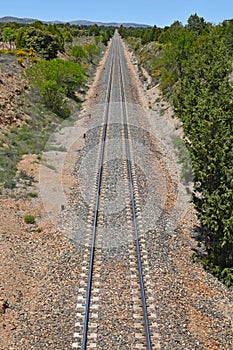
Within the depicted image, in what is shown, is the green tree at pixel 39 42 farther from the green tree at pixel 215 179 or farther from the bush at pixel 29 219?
the green tree at pixel 215 179

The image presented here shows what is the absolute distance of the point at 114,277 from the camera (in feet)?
42.2

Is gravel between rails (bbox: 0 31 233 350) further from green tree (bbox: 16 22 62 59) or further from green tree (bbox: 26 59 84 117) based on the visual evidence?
green tree (bbox: 16 22 62 59)

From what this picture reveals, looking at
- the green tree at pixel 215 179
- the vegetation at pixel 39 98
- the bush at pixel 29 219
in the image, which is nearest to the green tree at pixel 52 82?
the vegetation at pixel 39 98

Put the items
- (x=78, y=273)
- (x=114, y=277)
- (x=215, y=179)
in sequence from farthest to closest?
(x=215, y=179)
(x=78, y=273)
(x=114, y=277)

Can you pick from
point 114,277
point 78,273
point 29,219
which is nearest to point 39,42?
point 29,219

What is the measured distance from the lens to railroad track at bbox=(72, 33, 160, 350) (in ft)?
34.1

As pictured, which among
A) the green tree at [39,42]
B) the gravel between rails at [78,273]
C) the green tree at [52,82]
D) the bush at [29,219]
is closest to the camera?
the gravel between rails at [78,273]

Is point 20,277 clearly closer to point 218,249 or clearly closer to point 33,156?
point 218,249

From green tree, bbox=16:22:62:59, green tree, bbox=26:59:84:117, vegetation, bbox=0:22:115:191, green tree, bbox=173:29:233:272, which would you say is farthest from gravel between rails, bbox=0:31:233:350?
green tree, bbox=16:22:62:59

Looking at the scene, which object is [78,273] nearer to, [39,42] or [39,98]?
[39,98]

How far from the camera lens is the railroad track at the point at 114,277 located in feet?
34.1

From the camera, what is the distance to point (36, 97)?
123ft

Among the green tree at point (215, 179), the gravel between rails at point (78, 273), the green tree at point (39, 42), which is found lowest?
the gravel between rails at point (78, 273)

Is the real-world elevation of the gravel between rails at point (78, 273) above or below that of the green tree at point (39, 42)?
below
